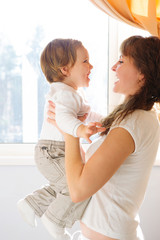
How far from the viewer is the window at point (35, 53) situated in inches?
100

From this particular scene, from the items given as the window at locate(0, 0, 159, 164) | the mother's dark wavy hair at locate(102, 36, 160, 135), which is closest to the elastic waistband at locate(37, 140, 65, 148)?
the mother's dark wavy hair at locate(102, 36, 160, 135)

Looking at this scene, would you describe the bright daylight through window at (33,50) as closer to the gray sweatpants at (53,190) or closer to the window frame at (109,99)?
the window frame at (109,99)

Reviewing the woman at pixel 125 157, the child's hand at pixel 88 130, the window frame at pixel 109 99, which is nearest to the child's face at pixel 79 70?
the woman at pixel 125 157

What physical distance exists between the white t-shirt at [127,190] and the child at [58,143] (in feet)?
0.44

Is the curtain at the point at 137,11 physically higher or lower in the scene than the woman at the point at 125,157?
higher

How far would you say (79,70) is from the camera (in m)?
1.61

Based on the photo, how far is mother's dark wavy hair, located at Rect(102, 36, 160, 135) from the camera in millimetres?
1321

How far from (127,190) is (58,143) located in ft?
1.39

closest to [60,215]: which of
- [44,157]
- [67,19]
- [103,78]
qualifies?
[44,157]

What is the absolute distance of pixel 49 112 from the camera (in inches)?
61.1

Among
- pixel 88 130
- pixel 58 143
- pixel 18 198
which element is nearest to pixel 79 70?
pixel 58 143

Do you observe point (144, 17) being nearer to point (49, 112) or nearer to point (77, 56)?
point (77, 56)

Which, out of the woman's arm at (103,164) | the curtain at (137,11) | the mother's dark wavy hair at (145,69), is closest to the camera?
the woman's arm at (103,164)

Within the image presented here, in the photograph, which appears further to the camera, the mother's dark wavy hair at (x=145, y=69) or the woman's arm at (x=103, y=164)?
the mother's dark wavy hair at (x=145, y=69)
